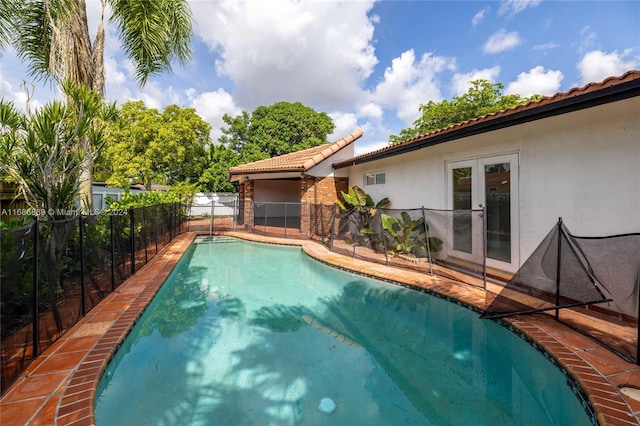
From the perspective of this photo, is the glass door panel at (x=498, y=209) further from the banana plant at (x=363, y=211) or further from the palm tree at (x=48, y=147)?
the palm tree at (x=48, y=147)

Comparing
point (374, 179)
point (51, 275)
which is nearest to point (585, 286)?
point (51, 275)

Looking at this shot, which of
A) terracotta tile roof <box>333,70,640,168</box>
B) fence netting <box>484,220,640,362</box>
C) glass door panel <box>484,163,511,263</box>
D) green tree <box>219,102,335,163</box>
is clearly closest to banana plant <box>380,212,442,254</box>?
glass door panel <box>484,163,511,263</box>

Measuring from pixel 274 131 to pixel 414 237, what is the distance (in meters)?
23.1

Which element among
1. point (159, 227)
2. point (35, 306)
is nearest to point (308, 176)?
point (159, 227)

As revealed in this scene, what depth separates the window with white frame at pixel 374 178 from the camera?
1068 cm

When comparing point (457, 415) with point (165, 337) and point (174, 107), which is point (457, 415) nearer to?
point (165, 337)

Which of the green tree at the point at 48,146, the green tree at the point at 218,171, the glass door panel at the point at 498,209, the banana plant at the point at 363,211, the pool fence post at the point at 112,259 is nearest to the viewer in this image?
the green tree at the point at 48,146

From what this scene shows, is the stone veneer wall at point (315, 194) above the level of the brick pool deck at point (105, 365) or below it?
above

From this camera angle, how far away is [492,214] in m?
6.35

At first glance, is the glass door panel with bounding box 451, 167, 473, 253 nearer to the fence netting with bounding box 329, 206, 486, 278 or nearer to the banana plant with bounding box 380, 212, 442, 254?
the fence netting with bounding box 329, 206, 486, 278

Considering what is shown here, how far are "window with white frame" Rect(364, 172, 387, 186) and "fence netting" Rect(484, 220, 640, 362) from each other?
21.5 feet

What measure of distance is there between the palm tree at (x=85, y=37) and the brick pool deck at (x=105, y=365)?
354 cm

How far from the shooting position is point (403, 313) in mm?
5215

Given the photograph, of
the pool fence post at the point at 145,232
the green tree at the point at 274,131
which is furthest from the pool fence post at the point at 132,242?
the green tree at the point at 274,131
